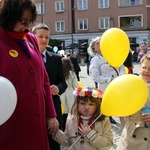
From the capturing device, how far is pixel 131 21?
34781 mm

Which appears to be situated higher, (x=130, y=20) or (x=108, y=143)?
(x=130, y=20)

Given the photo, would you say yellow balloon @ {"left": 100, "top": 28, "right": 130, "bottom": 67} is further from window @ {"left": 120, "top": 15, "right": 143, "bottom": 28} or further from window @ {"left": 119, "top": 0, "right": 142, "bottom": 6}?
window @ {"left": 119, "top": 0, "right": 142, "bottom": 6}

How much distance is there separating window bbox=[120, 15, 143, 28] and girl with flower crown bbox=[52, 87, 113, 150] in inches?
1287

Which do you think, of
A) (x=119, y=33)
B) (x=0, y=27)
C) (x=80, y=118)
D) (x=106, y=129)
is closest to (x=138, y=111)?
(x=106, y=129)

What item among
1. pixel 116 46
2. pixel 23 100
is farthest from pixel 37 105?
pixel 116 46

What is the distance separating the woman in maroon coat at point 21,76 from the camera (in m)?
2.01

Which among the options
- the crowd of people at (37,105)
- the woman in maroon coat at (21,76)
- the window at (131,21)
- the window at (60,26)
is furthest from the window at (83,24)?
the woman in maroon coat at (21,76)

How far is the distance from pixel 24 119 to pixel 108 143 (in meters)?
1.01

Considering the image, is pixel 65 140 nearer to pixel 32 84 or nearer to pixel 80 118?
pixel 80 118

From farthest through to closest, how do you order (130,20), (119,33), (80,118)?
(130,20)
(119,33)
(80,118)

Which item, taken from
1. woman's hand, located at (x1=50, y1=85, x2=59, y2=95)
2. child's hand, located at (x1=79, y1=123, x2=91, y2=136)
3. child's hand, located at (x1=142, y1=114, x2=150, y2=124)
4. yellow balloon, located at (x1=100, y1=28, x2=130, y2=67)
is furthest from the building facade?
child's hand, located at (x1=142, y1=114, x2=150, y2=124)

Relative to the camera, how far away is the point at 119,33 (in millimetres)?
3168

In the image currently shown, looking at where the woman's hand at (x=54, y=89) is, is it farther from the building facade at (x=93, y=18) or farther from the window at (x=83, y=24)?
the window at (x=83, y=24)

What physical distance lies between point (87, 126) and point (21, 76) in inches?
39.6
